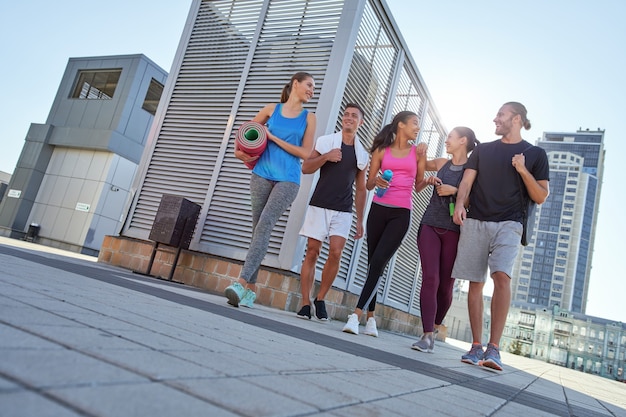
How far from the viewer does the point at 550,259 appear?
120438 mm

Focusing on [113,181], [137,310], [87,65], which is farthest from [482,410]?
[87,65]

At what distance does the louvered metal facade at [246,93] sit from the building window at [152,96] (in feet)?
39.2

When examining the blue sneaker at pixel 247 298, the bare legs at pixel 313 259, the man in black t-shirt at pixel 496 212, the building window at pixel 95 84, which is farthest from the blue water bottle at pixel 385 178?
the building window at pixel 95 84

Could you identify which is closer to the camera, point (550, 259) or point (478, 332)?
point (478, 332)

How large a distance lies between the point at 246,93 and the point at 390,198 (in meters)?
3.37

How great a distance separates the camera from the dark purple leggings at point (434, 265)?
3.96 meters

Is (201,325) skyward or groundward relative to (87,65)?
groundward

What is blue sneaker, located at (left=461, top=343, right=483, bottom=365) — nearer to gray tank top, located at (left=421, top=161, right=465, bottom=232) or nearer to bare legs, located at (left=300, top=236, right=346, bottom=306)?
gray tank top, located at (left=421, top=161, right=465, bottom=232)

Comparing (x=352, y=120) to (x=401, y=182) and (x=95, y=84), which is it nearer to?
(x=401, y=182)

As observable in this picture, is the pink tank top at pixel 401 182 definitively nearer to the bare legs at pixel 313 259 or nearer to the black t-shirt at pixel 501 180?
the bare legs at pixel 313 259

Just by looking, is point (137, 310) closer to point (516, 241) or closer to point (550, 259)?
point (516, 241)

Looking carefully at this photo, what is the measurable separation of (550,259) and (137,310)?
135438 mm

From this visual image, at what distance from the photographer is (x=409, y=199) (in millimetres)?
4551

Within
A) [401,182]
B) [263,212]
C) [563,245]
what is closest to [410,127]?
[401,182]
